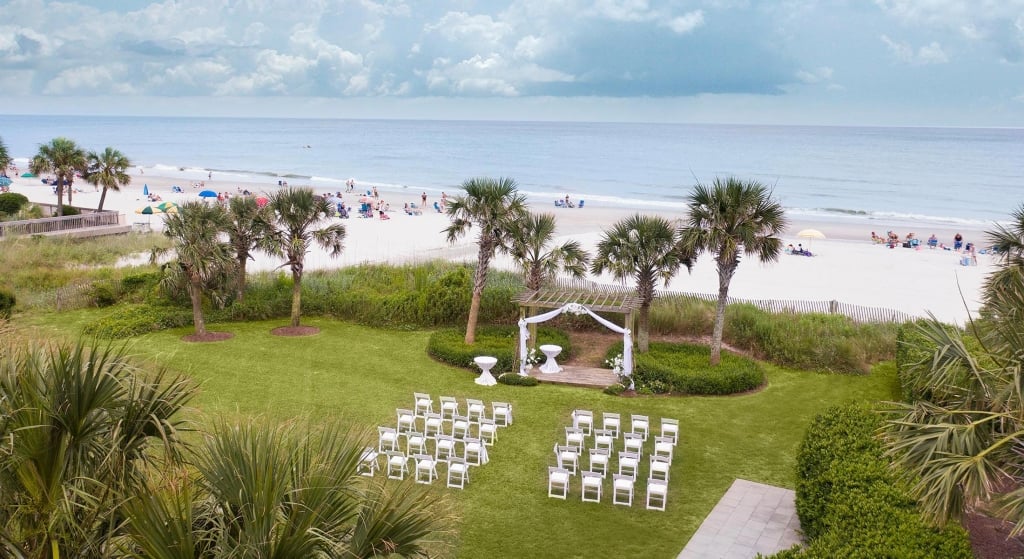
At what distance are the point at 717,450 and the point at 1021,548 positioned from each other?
6039 mm

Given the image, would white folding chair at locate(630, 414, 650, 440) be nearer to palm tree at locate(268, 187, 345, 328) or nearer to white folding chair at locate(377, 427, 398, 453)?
white folding chair at locate(377, 427, 398, 453)

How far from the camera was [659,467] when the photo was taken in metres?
13.9

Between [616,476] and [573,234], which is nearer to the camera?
[616,476]

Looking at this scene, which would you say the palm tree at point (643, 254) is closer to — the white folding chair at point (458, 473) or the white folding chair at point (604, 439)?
the white folding chair at point (604, 439)

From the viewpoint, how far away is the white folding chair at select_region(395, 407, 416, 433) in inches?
639

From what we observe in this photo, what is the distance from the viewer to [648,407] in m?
18.8

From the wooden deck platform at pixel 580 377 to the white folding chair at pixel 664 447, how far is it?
14.4 feet

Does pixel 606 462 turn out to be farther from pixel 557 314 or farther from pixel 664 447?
pixel 557 314

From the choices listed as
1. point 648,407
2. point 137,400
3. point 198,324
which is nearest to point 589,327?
point 648,407

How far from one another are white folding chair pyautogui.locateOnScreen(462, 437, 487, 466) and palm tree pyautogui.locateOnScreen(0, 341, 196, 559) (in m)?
9.45

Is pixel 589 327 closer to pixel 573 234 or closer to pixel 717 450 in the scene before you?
pixel 717 450

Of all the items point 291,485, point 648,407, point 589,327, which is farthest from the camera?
point 589,327

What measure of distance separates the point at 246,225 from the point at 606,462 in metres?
15.1

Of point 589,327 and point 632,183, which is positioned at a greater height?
point 632,183
